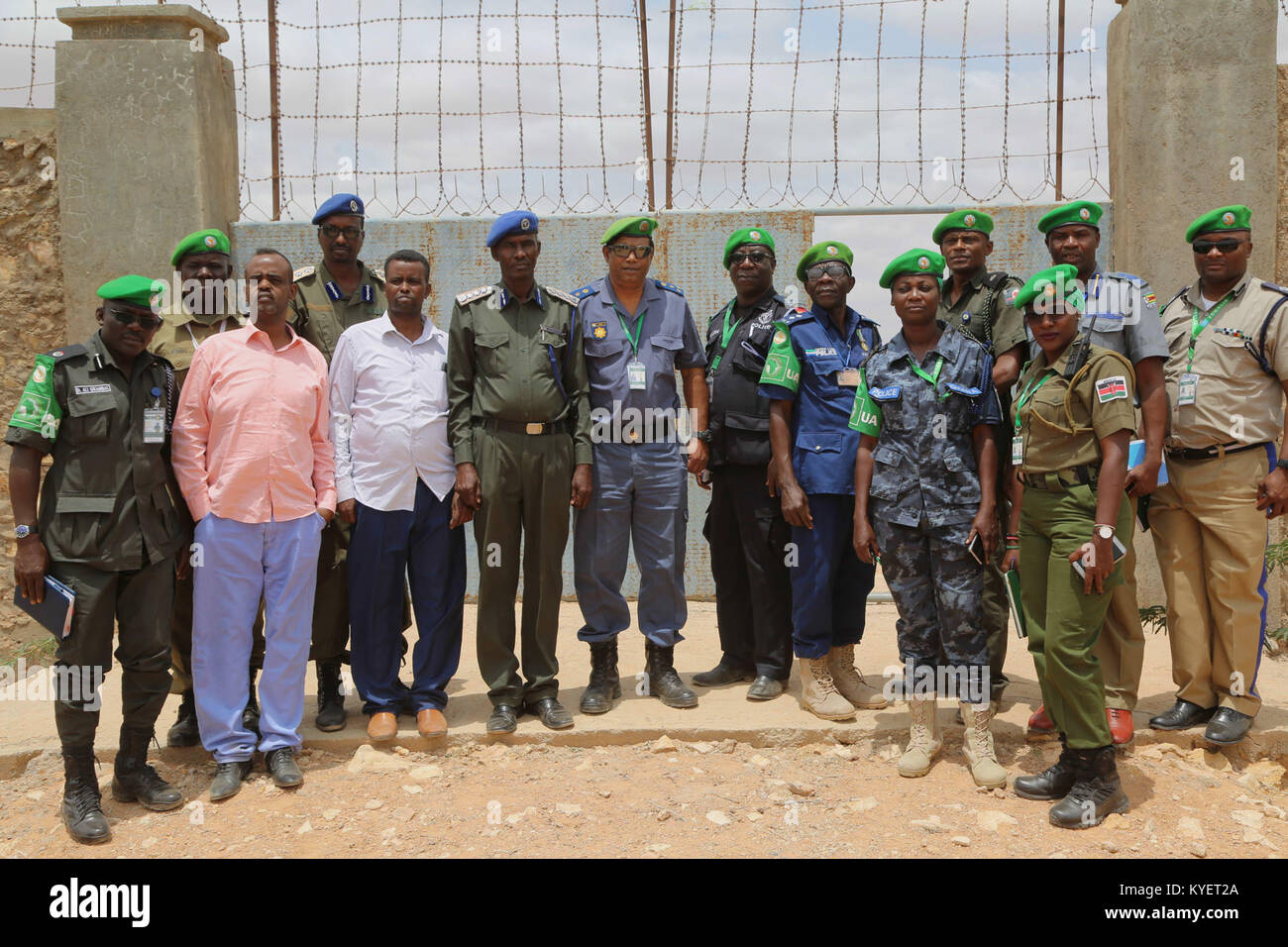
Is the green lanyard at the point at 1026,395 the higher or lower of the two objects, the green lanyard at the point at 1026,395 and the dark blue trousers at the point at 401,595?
the higher

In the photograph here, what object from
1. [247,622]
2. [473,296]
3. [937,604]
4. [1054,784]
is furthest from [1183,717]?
[247,622]

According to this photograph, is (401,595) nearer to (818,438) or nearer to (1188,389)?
(818,438)

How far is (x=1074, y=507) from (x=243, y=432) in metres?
3.04

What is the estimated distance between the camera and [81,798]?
11.9 ft

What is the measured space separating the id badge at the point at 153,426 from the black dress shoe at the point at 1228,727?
4.25 metres

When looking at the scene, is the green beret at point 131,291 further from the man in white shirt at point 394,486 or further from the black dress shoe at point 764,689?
the black dress shoe at point 764,689

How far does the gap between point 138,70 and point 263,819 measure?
4.64m

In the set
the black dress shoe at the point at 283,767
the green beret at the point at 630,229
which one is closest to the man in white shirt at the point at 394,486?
the black dress shoe at the point at 283,767

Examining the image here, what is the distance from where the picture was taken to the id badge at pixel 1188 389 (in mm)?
4148
